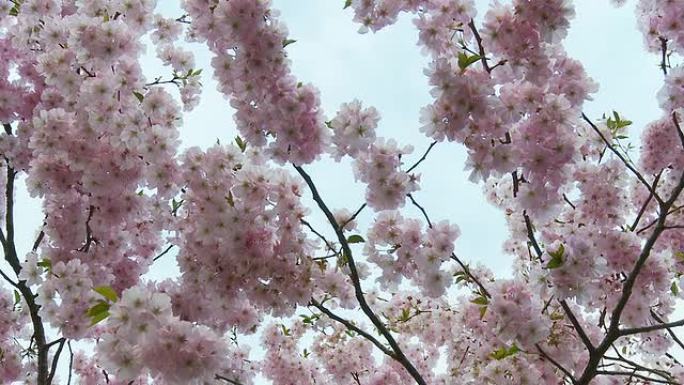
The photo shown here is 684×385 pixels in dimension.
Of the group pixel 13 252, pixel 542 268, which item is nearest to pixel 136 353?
pixel 542 268

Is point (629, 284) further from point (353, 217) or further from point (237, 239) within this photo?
point (237, 239)

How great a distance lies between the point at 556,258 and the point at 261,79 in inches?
87.5

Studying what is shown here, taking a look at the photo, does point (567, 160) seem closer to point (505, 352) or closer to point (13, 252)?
point (505, 352)

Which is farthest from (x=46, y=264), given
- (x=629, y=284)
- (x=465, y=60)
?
(x=629, y=284)

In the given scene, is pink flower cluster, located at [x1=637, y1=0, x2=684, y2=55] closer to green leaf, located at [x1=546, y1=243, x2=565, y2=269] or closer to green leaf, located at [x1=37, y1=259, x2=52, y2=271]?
green leaf, located at [x1=546, y1=243, x2=565, y2=269]

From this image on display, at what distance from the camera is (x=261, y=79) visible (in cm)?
447

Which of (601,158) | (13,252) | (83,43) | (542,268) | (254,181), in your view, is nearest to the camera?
(542,268)

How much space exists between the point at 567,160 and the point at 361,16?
1.67 m

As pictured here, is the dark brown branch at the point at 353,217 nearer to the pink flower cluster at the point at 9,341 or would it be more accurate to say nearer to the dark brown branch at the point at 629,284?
the dark brown branch at the point at 629,284

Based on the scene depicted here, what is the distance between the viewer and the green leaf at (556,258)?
13.0 feet

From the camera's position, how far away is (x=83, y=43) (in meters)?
4.75

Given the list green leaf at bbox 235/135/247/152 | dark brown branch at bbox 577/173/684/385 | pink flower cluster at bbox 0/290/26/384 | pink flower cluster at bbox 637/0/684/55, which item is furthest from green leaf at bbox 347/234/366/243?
pink flower cluster at bbox 0/290/26/384

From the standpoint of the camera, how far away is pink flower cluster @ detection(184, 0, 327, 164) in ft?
14.3

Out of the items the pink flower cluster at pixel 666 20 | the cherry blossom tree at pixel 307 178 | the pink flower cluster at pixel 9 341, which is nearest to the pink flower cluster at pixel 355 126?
the cherry blossom tree at pixel 307 178
